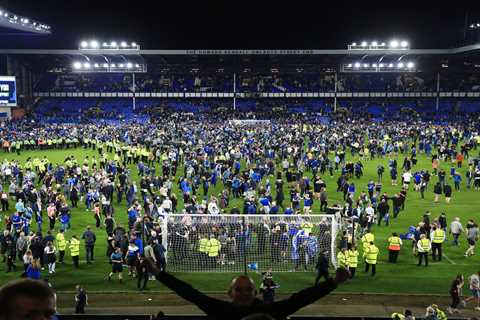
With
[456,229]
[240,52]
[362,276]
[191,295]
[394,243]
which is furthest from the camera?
[240,52]

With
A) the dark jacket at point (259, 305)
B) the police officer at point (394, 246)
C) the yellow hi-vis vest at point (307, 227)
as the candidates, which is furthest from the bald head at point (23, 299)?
the police officer at point (394, 246)

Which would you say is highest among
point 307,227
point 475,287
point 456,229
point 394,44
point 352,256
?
point 394,44

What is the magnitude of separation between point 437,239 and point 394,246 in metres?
1.37

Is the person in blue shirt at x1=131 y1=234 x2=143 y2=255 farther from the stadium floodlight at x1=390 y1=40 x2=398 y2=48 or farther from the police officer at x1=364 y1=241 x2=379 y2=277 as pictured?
the stadium floodlight at x1=390 y1=40 x2=398 y2=48

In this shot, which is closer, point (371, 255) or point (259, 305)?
point (259, 305)

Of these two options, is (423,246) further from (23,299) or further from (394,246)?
(23,299)

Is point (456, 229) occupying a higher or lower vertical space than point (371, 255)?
higher

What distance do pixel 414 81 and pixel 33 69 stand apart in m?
50.8

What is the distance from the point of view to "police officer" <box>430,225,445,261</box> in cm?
1546

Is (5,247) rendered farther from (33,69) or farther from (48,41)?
(33,69)

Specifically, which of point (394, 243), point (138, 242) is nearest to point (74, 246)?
point (138, 242)

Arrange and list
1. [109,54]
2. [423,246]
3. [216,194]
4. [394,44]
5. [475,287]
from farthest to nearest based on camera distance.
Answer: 1. [109,54]
2. [394,44]
3. [216,194]
4. [423,246]
5. [475,287]

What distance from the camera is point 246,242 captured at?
628 inches

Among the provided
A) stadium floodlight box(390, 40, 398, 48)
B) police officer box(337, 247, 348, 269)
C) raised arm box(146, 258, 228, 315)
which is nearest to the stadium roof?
stadium floodlight box(390, 40, 398, 48)
